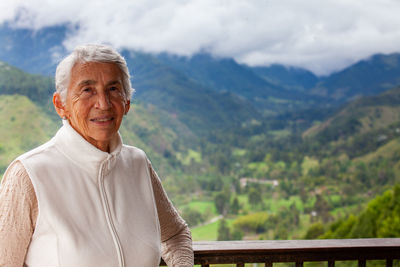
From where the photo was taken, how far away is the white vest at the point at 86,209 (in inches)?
33.3

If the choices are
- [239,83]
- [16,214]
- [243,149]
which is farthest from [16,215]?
[239,83]

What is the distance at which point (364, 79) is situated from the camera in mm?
68625

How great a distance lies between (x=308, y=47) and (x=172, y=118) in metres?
33.0

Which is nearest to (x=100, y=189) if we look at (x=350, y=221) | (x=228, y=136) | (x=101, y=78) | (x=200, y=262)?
(x=101, y=78)

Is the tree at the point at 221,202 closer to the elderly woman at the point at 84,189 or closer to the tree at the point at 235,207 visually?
the tree at the point at 235,207

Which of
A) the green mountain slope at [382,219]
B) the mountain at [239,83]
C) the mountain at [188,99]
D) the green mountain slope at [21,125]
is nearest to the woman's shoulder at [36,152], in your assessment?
the green mountain slope at [21,125]

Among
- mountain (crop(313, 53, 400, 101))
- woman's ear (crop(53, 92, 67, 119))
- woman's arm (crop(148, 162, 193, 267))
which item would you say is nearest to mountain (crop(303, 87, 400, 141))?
mountain (crop(313, 53, 400, 101))

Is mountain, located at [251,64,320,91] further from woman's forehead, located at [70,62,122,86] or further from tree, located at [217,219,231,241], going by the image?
woman's forehead, located at [70,62,122,86]

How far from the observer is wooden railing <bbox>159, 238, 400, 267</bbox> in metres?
1.25

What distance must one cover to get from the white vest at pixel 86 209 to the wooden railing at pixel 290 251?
0.29 m

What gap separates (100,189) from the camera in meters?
0.95

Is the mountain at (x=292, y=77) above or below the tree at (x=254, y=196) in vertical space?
above

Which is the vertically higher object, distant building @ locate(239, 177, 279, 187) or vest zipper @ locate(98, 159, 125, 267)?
vest zipper @ locate(98, 159, 125, 267)

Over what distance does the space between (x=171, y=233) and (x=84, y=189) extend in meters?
0.38
